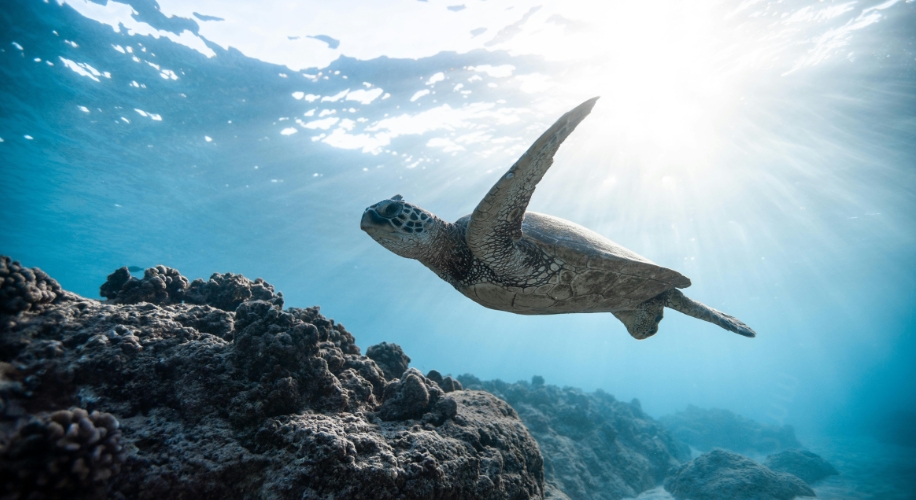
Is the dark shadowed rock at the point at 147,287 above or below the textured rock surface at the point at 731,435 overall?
above

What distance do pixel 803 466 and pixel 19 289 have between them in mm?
20249

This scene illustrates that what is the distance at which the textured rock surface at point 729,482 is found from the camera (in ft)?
25.1

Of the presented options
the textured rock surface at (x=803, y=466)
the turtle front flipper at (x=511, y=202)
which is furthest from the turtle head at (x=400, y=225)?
the textured rock surface at (x=803, y=466)

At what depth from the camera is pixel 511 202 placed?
2.82 metres

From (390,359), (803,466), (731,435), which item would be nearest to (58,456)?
(390,359)

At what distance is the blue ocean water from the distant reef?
31.4ft

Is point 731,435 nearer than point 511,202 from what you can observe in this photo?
No

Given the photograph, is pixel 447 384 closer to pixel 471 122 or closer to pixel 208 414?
pixel 208 414

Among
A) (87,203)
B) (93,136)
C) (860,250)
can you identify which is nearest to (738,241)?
(860,250)

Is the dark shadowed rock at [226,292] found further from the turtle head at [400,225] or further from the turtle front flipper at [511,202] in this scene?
the turtle front flipper at [511,202]

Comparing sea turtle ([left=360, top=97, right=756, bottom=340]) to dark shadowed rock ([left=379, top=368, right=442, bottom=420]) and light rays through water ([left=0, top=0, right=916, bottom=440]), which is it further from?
light rays through water ([left=0, top=0, right=916, bottom=440])

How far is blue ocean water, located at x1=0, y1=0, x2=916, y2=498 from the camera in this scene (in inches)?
364

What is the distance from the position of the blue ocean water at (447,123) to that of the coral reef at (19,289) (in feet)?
31.0

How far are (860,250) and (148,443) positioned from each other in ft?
137
